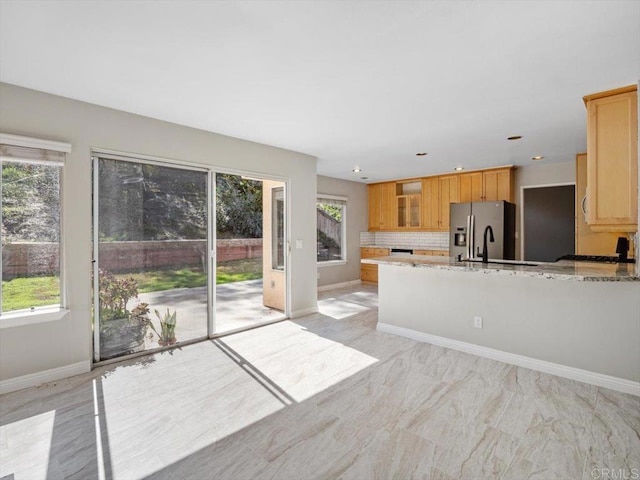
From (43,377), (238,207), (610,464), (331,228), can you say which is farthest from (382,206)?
(43,377)

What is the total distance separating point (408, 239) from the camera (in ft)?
24.3

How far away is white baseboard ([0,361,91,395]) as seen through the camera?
8.49 feet

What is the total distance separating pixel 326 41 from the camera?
2020mm

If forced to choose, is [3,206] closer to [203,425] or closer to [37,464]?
[37,464]

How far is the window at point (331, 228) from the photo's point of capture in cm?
704

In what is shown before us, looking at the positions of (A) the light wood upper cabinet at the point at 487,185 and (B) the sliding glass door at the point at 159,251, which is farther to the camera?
(A) the light wood upper cabinet at the point at 487,185

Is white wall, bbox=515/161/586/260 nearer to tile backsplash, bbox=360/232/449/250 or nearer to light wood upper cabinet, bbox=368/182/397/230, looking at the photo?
tile backsplash, bbox=360/232/449/250

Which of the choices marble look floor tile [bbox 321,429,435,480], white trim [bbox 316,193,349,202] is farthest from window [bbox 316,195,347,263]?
marble look floor tile [bbox 321,429,435,480]

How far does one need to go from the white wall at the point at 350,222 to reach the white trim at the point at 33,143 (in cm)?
459

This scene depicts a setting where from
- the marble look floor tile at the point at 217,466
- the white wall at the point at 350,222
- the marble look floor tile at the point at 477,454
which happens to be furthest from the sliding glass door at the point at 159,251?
the marble look floor tile at the point at 477,454

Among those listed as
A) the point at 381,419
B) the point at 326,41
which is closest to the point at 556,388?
the point at 381,419

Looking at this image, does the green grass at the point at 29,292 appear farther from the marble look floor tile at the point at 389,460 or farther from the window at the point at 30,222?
the marble look floor tile at the point at 389,460

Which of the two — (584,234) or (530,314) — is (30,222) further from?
(584,234)

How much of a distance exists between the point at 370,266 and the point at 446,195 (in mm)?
2302
